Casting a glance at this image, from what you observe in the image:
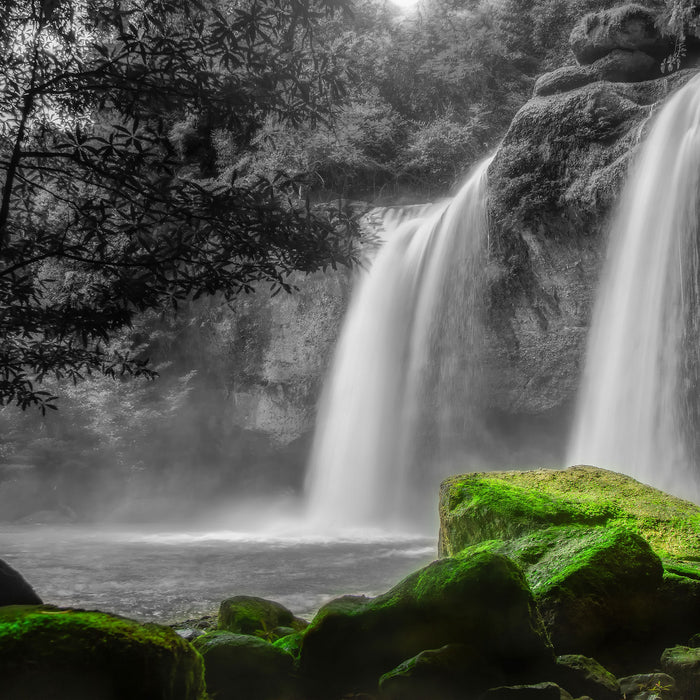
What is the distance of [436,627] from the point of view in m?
3.15

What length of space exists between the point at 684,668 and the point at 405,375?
35.7 ft

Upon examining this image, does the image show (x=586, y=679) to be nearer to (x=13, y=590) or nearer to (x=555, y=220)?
(x=13, y=590)

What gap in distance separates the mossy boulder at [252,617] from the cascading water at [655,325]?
21.0ft

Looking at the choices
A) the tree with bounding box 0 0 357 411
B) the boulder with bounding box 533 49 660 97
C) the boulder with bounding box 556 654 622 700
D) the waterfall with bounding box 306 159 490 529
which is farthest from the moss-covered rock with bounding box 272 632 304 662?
the boulder with bounding box 533 49 660 97

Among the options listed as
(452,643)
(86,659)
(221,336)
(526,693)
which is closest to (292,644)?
(452,643)

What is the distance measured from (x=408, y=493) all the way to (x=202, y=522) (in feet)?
19.7

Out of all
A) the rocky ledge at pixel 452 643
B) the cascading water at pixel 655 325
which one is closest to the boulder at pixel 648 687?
the rocky ledge at pixel 452 643

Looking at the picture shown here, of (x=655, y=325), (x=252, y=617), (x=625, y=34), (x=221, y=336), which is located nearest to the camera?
(x=252, y=617)

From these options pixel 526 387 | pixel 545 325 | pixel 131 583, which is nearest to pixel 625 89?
pixel 545 325

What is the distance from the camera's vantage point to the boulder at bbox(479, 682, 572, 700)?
276 cm

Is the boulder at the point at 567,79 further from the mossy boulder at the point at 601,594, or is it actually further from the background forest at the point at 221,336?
the mossy boulder at the point at 601,594

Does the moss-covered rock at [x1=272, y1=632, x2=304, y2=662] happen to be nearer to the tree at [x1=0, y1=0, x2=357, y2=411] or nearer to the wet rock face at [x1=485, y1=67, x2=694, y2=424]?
the tree at [x1=0, y1=0, x2=357, y2=411]

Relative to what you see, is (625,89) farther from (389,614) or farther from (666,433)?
(389,614)

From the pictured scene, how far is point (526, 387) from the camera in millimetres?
12445
